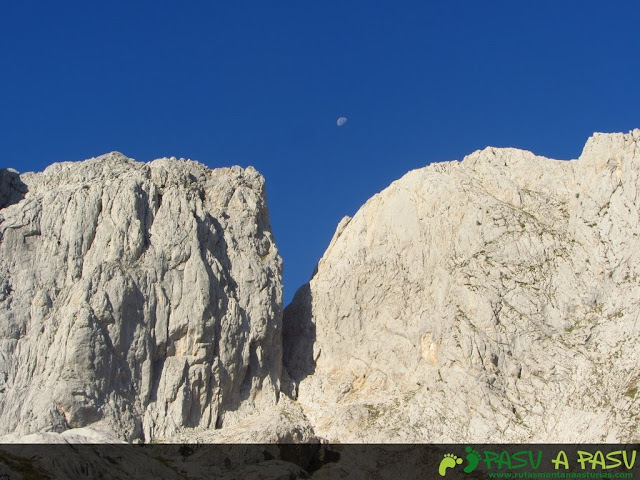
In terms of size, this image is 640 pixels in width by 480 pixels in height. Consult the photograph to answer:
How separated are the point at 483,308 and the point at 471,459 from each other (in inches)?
610

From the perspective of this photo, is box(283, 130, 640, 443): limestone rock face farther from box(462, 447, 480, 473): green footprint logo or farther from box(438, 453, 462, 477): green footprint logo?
box(438, 453, 462, 477): green footprint logo

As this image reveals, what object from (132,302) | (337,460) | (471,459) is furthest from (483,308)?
(132,302)

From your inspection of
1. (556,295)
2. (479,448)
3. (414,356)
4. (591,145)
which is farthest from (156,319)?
(591,145)

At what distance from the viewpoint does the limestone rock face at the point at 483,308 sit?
298ft

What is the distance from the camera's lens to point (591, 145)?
4060 inches

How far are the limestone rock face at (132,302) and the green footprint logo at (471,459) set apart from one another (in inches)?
792

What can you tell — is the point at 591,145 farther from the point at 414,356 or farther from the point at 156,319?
the point at 156,319

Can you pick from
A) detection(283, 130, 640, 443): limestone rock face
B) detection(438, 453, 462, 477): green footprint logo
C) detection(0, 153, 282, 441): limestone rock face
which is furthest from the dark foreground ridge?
detection(0, 153, 282, 441): limestone rock face

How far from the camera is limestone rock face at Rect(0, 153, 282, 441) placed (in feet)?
294

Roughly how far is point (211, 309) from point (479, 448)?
2753cm

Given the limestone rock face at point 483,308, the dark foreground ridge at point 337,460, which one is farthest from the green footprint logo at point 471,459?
the limestone rock face at point 483,308

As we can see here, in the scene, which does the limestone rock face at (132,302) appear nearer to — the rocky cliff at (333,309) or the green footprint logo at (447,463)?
the rocky cliff at (333,309)

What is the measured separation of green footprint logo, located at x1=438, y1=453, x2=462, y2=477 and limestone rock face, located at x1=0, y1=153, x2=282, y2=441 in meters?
18.6

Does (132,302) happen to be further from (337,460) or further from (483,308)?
(483,308)
